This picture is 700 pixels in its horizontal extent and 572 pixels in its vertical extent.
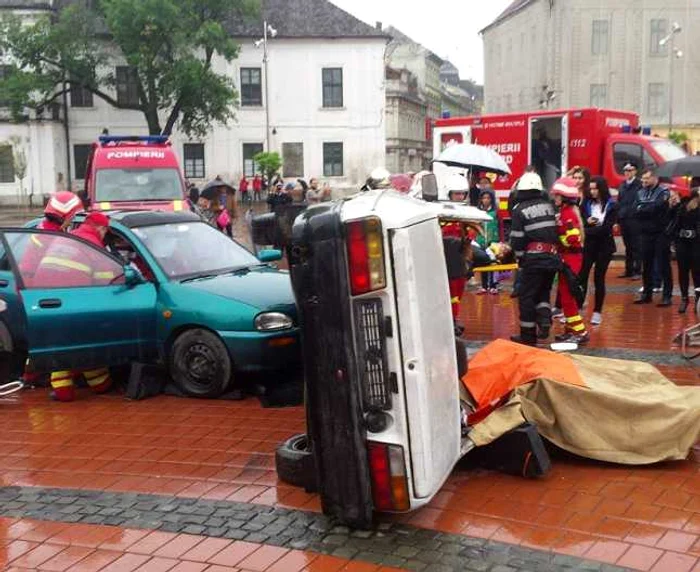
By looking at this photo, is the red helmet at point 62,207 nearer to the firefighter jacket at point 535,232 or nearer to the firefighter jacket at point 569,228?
the firefighter jacket at point 535,232

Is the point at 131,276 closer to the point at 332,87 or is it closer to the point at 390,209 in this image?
the point at 390,209

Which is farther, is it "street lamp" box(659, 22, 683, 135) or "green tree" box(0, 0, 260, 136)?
"street lamp" box(659, 22, 683, 135)

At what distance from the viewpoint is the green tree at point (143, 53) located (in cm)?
4122

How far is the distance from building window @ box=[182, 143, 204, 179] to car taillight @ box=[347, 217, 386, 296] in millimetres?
46975

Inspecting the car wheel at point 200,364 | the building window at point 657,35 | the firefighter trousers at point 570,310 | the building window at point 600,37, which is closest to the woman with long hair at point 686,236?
the firefighter trousers at point 570,310

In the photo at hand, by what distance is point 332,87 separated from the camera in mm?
50188

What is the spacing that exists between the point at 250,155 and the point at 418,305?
46929mm

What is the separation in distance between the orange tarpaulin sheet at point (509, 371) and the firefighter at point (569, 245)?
317 cm

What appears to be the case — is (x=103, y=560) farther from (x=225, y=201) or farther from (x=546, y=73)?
(x=546, y=73)

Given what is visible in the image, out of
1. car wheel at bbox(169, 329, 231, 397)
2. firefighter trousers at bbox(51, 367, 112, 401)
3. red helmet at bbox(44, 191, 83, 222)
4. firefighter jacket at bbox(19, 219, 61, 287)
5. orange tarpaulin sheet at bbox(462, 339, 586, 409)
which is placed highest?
red helmet at bbox(44, 191, 83, 222)

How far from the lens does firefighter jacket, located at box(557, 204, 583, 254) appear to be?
9.05 m

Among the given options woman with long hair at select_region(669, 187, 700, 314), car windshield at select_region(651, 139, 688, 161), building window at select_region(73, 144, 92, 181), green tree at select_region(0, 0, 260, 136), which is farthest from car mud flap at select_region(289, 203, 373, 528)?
building window at select_region(73, 144, 92, 181)

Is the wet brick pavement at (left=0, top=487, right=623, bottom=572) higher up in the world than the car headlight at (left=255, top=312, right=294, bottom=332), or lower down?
lower down

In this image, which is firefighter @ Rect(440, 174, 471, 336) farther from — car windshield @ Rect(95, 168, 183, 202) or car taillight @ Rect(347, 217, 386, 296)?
car windshield @ Rect(95, 168, 183, 202)
